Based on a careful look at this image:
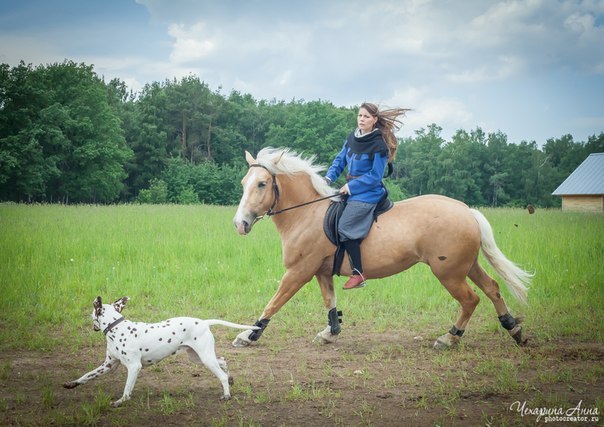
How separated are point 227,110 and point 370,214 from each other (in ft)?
146

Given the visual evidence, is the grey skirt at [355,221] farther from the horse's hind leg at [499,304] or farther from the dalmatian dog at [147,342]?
the dalmatian dog at [147,342]

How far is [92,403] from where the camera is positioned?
4793mm

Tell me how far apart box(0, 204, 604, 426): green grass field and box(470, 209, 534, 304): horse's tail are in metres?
0.71

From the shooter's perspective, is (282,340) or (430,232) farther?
(282,340)

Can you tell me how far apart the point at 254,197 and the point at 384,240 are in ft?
5.53

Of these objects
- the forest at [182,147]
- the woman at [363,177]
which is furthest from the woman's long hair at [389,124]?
the forest at [182,147]

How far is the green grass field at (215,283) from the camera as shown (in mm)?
8156

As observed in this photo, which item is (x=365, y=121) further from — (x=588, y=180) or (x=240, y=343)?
(x=588, y=180)

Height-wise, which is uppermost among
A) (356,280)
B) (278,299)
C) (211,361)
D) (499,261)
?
(499,261)

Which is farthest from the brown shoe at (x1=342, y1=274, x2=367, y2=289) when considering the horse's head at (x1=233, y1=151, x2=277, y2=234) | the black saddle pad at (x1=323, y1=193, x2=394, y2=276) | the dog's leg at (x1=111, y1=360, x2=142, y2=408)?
the dog's leg at (x1=111, y1=360, x2=142, y2=408)

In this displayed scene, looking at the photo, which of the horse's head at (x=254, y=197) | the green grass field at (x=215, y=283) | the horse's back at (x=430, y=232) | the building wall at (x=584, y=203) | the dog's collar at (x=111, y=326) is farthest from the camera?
the building wall at (x=584, y=203)

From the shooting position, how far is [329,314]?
7199mm

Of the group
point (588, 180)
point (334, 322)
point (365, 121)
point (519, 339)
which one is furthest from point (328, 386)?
point (588, 180)

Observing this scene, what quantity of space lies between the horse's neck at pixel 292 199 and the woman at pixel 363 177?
19.8 inches
